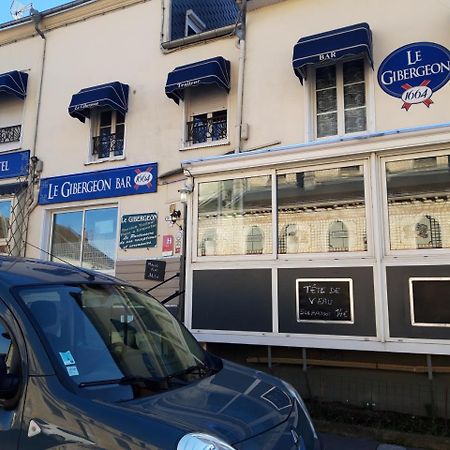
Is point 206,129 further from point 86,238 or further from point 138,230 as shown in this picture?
point 86,238

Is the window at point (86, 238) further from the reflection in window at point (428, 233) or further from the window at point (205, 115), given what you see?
the reflection in window at point (428, 233)

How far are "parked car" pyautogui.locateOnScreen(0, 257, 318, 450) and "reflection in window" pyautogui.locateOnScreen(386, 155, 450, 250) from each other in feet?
9.56

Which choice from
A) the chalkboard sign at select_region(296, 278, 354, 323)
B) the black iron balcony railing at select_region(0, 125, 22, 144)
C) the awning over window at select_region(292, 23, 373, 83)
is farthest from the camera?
the black iron balcony railing at select_region(0, 125, 22, 144)

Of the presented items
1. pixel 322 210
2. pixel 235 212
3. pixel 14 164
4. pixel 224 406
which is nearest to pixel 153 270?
pixel 235 212

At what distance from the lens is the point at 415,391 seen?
568 cm

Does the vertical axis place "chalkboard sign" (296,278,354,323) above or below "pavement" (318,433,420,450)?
above

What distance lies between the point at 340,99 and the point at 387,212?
382 centimetres

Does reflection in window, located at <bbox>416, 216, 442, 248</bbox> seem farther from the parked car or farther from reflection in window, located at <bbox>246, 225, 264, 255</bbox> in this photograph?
the parked car

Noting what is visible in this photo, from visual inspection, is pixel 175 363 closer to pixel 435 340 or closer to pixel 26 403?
pixel 26 403

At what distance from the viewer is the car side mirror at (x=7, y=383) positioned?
2.33m

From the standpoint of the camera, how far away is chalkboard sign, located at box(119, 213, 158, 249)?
31.8 feet

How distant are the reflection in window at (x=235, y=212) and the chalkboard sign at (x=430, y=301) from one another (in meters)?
1.76

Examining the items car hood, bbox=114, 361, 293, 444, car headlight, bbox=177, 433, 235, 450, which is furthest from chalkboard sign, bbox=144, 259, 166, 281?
car headlight, bbox=177, 433, 235, 450

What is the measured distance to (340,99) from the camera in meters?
8.70
